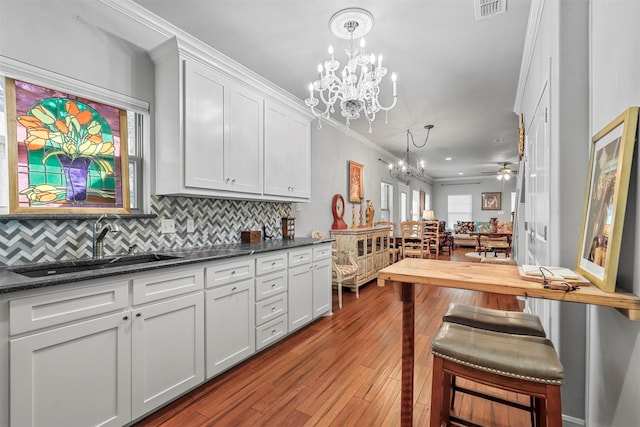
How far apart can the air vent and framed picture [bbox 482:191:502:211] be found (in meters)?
10.8

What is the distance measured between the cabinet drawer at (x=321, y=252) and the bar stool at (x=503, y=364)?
201 cm

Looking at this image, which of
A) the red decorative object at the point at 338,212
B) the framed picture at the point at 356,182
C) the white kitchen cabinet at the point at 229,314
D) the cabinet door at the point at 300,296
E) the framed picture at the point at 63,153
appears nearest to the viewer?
the framed picture at the point at 63,153

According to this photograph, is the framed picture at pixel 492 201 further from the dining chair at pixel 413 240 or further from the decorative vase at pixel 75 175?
the decorative vase at pixel 75 175

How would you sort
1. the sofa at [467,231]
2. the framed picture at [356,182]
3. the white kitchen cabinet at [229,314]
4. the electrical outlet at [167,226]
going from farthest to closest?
the sofa at [467,231]
the framed picture at [356,182]
the electrical outlet at [167,226]
the white kitchen cabinet at [229,314]

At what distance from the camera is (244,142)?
9.26ft

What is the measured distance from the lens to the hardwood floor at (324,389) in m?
1.78

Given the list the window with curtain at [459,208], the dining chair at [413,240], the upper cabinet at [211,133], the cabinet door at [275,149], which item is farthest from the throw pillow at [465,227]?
the upper cabinet at [211,133]

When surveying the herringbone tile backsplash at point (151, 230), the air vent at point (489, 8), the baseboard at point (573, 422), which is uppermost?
the air vent at point (489, 8)

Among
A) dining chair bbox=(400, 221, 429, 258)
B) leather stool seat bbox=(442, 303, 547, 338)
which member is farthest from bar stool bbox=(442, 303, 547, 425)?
dining chair bbox=(400, 221, 429, 258)

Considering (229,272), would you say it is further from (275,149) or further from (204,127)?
(275,149)

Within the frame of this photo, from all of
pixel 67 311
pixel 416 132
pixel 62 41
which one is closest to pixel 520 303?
pixel 416 132

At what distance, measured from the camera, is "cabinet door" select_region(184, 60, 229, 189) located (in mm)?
2332

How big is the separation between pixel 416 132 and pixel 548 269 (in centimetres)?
455

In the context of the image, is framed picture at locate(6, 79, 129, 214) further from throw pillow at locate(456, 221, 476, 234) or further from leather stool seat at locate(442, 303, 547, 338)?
throw pillow at locate(456, 221, 476, 234)
